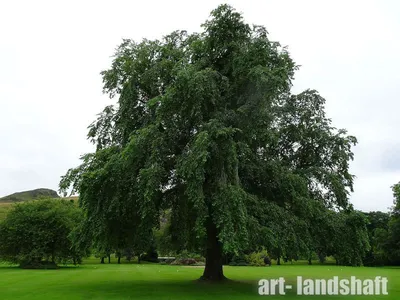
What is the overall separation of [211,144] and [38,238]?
37445 mm

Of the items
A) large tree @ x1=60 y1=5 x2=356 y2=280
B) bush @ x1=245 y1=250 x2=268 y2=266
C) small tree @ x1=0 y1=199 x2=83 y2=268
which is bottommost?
bush @ x1=245 y1=250 x2=268 y2=266

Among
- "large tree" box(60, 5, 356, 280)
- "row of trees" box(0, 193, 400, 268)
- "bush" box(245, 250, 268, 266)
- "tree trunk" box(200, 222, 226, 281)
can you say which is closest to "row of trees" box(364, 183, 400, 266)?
"bush" box(245, 250, 268, 266)

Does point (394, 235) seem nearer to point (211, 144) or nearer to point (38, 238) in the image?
point (38, 238)

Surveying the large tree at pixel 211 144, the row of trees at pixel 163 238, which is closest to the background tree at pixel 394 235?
the row of trees at pixel 163 238

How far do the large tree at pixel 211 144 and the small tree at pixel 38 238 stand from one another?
29.3m

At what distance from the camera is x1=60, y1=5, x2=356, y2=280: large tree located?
16859mm

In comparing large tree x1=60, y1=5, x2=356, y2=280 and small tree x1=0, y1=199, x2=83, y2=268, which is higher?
large tree x1=60, y1=5, x2=356, y2=280

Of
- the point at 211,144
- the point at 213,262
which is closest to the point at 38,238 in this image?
the point at 213,262

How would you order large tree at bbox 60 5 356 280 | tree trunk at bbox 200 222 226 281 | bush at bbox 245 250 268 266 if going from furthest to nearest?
1. bush at bbox 245 250 268 266
2. tree trunk at bbox 200 222 226 281
3. large tree at bbox 60 5 356 280

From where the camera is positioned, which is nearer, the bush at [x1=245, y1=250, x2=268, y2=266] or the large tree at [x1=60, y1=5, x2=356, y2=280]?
the large tree at [x1=60, y1=5, x2=356, y2=280]

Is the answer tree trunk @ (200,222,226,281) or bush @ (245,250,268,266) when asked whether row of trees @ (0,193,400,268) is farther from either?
bush @ (245,250,268,266)

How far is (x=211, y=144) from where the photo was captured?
653 inches

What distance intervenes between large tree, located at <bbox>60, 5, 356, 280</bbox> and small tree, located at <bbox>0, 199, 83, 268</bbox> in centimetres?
2934

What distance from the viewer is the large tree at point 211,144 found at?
16859mm
